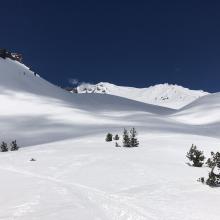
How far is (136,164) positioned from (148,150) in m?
4.42

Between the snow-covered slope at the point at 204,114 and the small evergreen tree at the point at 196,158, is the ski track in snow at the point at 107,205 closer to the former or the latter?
the small evergreen tree at the point at 196,158

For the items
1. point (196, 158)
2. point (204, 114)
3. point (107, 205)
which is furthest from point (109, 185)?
point (204, 114)

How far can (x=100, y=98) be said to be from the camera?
72.0 m

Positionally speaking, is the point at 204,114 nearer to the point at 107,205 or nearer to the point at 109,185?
the point at 109,185

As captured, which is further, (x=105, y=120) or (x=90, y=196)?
(x=105, y=120)

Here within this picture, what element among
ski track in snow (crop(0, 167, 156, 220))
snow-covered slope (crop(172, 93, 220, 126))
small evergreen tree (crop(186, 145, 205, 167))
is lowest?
ski track in snow (crop(0, 167, 156, 220))

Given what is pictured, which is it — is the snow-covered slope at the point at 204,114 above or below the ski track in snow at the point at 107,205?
above

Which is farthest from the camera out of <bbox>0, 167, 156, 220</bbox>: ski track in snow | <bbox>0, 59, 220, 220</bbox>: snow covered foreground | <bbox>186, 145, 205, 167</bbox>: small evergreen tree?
<bbox>186, 145, 205, 167</bbox>: small evergreen tree

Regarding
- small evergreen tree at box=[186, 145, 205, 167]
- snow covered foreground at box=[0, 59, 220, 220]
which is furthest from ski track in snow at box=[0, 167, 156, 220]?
small evergreen tree at box=[186, 145, 205, 167]

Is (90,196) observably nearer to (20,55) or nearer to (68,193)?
(68,193)

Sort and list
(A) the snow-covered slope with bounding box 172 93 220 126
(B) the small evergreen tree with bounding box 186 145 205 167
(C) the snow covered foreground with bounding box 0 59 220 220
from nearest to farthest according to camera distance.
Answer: (C) the snow covered foreground with bounding box 0 59 220 220 → (B) the small evergreen tree with bounding box 186 145 205 167 → (A) the snow-covered slope with bounding box 172 93 220 126

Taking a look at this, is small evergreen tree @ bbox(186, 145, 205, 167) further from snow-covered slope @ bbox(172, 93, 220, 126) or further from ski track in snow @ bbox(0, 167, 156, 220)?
snow-covered slope @ bbox(172, 93, 220, 126)

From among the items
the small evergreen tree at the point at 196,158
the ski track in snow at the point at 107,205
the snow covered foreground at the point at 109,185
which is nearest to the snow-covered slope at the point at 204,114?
the snow covered foreground at the point at 109,185

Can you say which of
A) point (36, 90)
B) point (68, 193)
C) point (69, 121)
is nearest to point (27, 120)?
point (69, 121)
